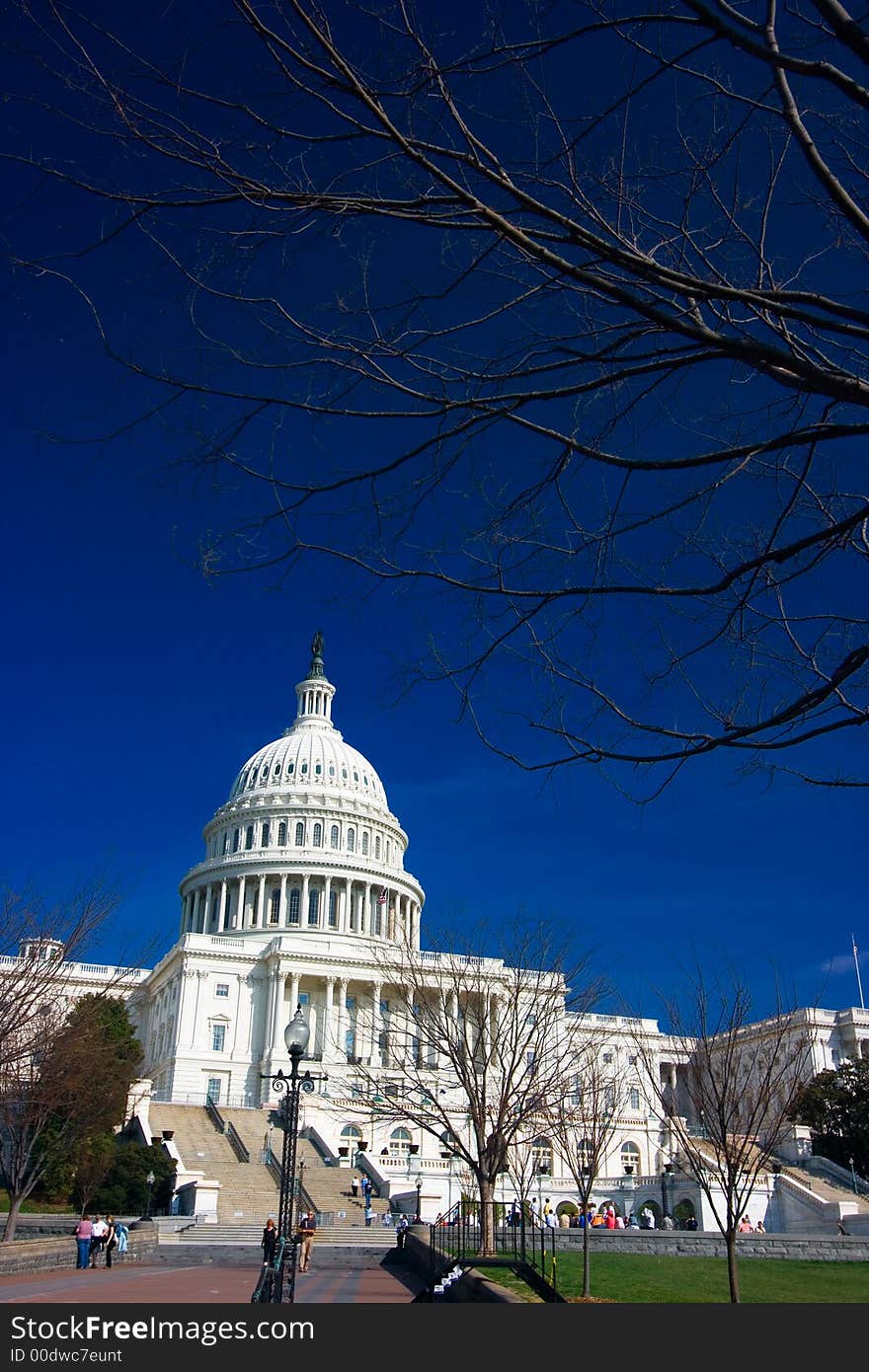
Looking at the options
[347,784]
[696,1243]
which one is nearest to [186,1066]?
[347,784]

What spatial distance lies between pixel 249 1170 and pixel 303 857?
4450 cm

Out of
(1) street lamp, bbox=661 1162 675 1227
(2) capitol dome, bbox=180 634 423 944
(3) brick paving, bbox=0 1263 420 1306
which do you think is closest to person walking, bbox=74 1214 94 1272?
(3) brick paving, bbox=0 1263 420 1306

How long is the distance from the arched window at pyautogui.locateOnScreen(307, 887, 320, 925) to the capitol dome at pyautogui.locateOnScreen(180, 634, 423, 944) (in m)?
0.09

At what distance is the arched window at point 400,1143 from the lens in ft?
206

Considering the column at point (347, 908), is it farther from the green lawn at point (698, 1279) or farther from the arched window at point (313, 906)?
the green lawn at point (698, 1279)

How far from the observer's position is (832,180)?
198 inches

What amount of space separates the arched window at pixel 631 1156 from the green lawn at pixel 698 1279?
50.3 metres

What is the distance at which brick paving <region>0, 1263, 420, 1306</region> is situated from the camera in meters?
19.7

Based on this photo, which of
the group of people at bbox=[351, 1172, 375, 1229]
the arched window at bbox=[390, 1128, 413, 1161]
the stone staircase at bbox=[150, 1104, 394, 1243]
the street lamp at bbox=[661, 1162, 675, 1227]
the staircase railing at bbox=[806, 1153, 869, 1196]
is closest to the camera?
the group of people at bbox=[351, 1172, 375, 1229]

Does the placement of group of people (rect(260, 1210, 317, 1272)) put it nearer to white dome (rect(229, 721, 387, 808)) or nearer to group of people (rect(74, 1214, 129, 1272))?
group of people (rect(74, 1214, 129, 1272))

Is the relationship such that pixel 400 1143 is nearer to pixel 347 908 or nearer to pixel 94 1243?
pixel 347 908

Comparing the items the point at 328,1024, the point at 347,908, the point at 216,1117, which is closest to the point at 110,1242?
the point at 216,1117
